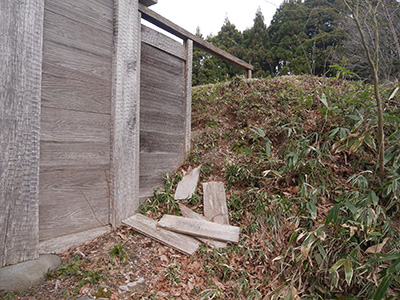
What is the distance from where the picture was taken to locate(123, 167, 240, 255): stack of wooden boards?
2.30 metres

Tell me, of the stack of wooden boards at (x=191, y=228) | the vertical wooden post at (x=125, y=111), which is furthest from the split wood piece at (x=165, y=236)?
the vertical wooden post at (x=125, y=111)

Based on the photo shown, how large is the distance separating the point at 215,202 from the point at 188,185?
38 cm

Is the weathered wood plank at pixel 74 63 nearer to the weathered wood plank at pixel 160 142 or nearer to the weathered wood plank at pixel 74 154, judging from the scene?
the weathered wood plank at pixel 74 154

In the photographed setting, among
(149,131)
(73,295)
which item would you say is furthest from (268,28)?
(73,295)

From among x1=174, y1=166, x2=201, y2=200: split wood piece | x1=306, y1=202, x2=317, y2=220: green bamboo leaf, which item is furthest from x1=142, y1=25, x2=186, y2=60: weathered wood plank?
x1=306, y1=202, x2=317, y2=220: green bamboo leaf

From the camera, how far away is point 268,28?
10.8 metres

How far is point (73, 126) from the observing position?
2.09 metres

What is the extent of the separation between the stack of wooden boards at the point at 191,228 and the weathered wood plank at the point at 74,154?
0.62 metres

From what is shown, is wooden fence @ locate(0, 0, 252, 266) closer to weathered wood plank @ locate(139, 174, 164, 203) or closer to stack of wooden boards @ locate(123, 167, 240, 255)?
weathered wood plank @ locate(139, 174, 164, 203)

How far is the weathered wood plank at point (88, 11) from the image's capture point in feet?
6.62

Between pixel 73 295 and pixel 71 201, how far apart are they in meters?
0.68

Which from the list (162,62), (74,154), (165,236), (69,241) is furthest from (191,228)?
(162,62)

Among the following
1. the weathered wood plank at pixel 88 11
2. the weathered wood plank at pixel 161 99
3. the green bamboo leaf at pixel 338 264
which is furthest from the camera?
the weathered wood plank at pixel 161 99

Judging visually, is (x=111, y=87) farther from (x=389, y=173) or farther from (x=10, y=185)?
(x=389, y=173)
